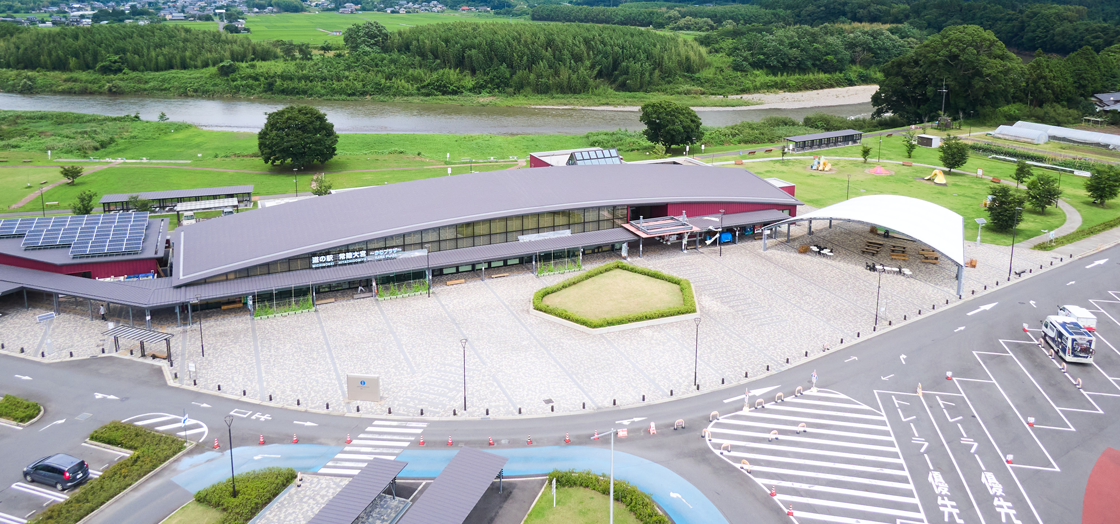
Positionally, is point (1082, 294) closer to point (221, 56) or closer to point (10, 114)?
point (10, 114)

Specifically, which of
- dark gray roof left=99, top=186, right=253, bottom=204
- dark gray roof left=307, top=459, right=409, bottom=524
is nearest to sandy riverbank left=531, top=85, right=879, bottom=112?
dark gray roof left=99, top=186, right=253, bottom=204

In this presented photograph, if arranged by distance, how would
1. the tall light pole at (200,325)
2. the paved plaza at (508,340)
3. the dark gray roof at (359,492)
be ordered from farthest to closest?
the tall light pole at (200,325) < the paved plaza at (508,340) < the dark gray roof at (359,492)

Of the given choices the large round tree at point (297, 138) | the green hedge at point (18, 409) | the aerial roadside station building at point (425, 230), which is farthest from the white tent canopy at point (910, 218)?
the large round tree at point (297, 138)

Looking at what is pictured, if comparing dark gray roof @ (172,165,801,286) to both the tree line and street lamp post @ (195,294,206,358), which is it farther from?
the tree line

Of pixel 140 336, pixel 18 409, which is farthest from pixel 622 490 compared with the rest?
pixel 18 409

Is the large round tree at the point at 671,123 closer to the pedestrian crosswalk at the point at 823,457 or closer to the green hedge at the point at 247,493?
the pedestrian crosswalk at the point at 823,457

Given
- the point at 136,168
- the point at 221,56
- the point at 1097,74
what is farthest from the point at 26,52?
the point at 1097,74

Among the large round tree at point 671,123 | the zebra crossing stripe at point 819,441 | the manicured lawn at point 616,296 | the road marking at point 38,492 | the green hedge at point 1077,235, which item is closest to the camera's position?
the road marking at point 38,492

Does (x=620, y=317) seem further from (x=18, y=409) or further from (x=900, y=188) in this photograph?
(x=900, y=188)
